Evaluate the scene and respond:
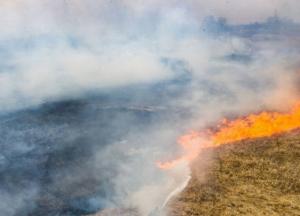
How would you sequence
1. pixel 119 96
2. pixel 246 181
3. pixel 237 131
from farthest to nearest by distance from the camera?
pixel 119 96 → pixel 237 131 → pixel 246 181

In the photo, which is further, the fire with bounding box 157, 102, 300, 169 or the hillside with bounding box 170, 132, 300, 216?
the fire with bounding box 157, 102, 300, 169

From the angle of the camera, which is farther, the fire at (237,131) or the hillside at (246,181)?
the fire at (237,131)

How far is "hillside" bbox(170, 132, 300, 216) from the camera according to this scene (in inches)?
621

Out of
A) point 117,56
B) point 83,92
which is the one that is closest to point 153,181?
point 83,92

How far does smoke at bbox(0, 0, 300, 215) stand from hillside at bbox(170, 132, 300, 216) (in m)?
1.04

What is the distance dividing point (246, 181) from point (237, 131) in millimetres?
4636

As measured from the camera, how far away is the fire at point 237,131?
2050cm

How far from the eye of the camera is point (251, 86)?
2791 centimetres

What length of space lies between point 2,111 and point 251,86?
15.0m

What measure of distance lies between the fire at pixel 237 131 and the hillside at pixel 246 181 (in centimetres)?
60

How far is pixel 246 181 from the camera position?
57.0ft

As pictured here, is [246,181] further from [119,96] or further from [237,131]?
[119,96]

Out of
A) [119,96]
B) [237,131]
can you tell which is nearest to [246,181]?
[237,131]

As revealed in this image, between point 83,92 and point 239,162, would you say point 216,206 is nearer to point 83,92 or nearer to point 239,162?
point 239,162
